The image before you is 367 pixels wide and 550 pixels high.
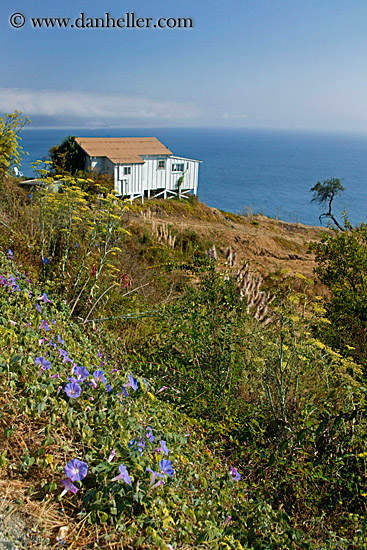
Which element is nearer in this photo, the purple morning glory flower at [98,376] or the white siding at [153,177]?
the purple morning glory flower at [98,376]

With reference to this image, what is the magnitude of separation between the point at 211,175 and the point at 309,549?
120m

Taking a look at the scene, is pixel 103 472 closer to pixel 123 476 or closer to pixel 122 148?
pixel 123 476

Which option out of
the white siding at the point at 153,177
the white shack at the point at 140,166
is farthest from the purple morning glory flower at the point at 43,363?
the white siding at the point at 153,177

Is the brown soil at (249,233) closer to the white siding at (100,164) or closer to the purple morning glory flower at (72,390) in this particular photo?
the white siding at (100,164)

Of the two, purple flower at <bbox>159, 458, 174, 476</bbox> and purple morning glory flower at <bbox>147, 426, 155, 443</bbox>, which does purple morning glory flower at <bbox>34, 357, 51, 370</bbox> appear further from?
purple flower at <bbox>159, 458, 174, 476</bbox>

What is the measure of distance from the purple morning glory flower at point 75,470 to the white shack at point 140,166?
2560 centimetres

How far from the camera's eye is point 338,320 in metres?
6.02

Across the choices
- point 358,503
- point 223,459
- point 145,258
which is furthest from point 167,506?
point 145,258

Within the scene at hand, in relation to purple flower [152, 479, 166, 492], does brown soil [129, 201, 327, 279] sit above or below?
below

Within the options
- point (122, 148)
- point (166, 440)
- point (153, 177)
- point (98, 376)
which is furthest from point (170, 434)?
point (122, 148)

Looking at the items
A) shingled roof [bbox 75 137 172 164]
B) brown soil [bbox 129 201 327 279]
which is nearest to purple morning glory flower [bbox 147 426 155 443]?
brown soil [bbox 129 201 327 279]

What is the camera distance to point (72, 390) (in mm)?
1758

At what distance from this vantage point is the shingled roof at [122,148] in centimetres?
2775

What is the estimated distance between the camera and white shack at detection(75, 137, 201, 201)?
2761 centimetres
